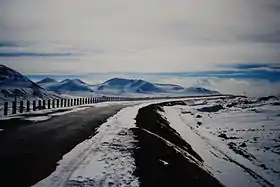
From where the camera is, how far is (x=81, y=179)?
1024cm

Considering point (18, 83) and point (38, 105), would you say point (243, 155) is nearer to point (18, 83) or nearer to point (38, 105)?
point (38, 105)

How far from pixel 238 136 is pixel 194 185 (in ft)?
65.0

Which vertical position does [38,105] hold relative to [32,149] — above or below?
below

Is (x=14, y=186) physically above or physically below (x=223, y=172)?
above

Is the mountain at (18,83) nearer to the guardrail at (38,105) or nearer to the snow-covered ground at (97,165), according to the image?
the guardrail at (38,105)

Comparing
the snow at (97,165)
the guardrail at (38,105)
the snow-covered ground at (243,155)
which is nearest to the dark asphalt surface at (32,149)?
the snow at (97,165)

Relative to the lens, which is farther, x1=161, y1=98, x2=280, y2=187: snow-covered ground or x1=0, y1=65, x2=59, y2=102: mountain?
x1=0, y1=65, x2=59, y2=102: mountain

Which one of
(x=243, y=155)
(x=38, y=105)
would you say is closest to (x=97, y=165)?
(x=243, y=155)

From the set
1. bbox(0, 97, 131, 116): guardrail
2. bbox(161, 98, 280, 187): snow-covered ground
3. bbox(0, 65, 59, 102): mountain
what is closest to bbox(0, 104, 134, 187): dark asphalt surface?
bbox(161, 98, 280, 187): snow-covered ground

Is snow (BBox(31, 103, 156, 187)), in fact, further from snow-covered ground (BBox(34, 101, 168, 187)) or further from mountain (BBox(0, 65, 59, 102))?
mountain (BBox(0, 65, 59, 102))

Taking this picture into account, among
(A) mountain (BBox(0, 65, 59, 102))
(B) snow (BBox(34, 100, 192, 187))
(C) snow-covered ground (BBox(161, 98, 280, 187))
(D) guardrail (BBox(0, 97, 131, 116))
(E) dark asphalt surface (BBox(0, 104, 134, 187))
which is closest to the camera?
(B) snow (BBox(34, 100, 192, 187))

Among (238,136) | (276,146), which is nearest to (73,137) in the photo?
(276,146)

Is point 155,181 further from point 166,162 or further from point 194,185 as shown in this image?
point 166,162

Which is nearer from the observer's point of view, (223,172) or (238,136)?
(223,172)
